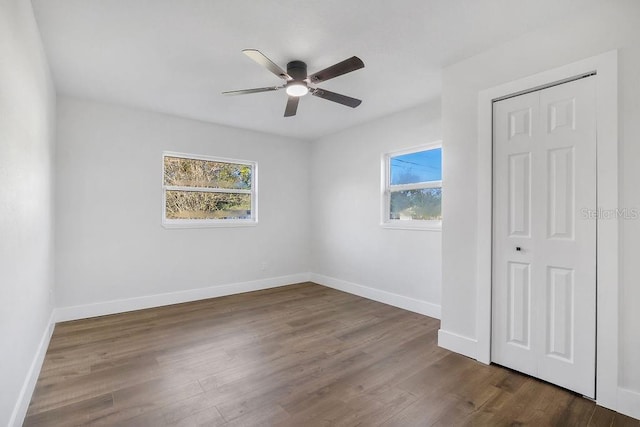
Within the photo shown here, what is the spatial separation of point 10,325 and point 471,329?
3.13 m

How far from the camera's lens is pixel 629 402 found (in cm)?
190

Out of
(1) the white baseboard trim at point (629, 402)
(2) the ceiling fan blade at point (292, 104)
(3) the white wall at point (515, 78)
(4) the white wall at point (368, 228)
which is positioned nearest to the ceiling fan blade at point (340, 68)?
(2) the ceiling fan blade at point (292, 104)

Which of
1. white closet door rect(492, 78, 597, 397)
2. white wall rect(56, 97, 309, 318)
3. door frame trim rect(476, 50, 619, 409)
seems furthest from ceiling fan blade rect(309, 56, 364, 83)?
white wall rect(56, 97, 309, 318)

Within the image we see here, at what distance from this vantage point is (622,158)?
6.39ft

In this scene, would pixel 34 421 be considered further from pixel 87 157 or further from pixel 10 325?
pixel 87 157

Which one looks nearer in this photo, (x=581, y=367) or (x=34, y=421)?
(x=34, y=421)

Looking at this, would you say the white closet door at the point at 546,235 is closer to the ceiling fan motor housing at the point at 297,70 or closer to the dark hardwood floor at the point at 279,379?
the dark hardwood floor at the point at 279,379

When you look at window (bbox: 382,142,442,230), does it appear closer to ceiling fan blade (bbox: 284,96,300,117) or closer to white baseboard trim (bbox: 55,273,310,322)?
ceiling fan blade (bbox: 284,96,300,117)

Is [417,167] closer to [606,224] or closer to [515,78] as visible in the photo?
[515,78]

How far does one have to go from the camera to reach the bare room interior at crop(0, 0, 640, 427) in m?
1.94

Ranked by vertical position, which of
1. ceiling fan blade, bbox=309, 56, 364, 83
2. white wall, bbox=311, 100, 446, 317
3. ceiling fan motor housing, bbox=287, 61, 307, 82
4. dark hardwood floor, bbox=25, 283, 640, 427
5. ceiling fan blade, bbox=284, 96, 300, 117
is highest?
ceiling fan motor housing, bbox=287, 61, 307, 82

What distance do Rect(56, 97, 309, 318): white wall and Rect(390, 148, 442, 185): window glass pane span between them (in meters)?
2.08

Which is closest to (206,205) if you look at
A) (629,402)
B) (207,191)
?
(207,191)

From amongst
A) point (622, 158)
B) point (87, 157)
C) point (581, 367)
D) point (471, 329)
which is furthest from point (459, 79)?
point (87, 157)
